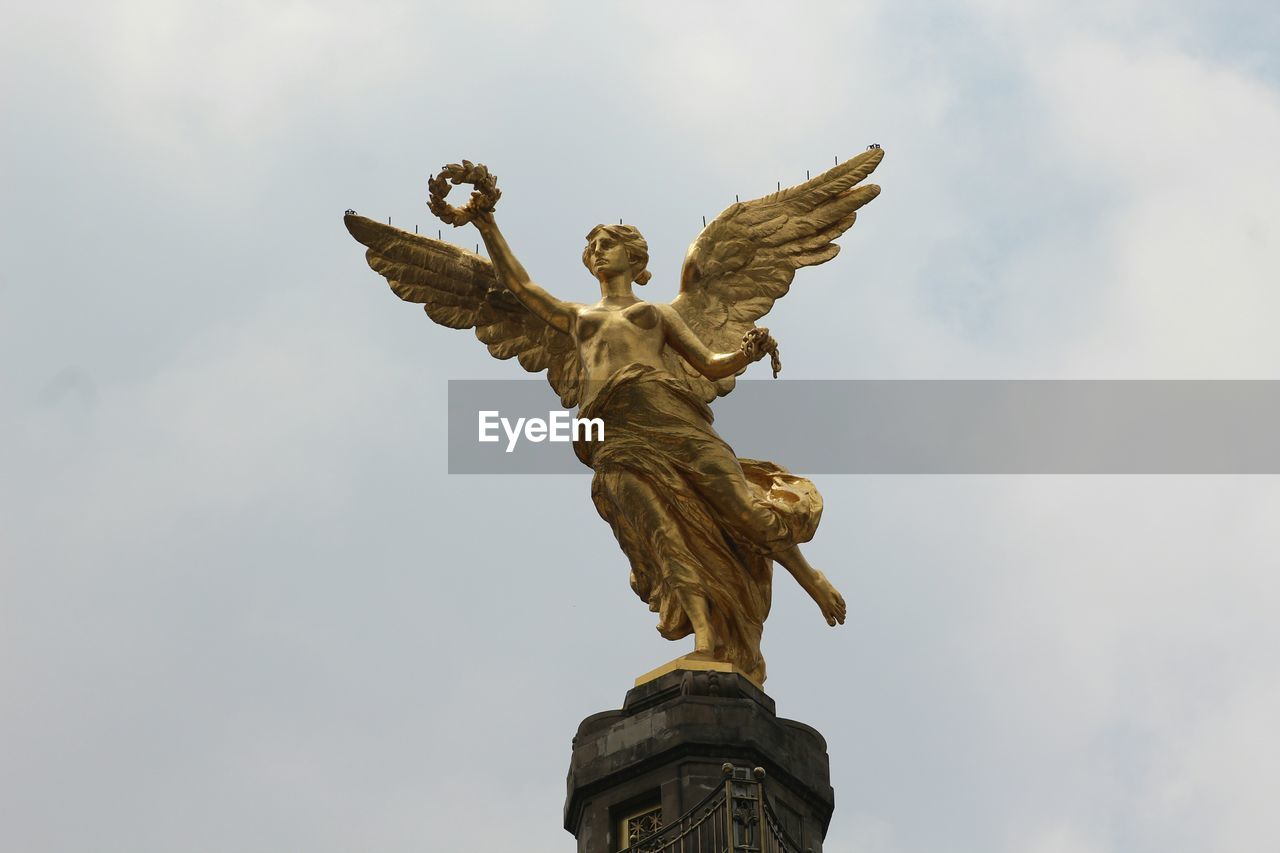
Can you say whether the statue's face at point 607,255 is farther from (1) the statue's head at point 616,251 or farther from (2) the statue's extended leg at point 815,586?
(2) the statue's extended leg at point 815,586

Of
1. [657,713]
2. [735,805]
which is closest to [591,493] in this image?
[657,713]

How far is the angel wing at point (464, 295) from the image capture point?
80.6ft

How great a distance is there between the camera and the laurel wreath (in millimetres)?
23344

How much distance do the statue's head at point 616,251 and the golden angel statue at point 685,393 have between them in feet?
0.05

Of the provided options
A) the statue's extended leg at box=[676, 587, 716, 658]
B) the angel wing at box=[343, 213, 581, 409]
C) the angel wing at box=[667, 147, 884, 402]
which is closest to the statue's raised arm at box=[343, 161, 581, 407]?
the angel wing at box=[343, 213, 581, 409]

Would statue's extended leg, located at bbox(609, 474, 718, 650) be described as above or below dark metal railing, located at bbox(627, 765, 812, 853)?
above

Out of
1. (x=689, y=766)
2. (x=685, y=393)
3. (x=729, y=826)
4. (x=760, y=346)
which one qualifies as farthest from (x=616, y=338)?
(x=729, y=826)

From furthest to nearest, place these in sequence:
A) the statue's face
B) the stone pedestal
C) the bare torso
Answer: the statue's face → the bare torso → the stone pedestal

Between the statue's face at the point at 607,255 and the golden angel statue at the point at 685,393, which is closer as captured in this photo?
the golden angel statue at the point at 685,393

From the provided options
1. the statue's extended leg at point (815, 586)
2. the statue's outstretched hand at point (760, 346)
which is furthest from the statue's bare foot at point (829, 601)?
the statue's outstretched hand at point (760, 346)

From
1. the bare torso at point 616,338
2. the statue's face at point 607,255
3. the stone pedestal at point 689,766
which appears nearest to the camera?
the stone pedestal at point 689,766

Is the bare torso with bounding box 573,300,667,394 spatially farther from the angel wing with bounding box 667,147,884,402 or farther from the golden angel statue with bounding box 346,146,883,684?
the angel wing with bounding box 667,147,884,402

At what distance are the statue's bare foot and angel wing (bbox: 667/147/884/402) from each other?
8.54ft

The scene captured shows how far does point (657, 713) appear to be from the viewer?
21953 mm
